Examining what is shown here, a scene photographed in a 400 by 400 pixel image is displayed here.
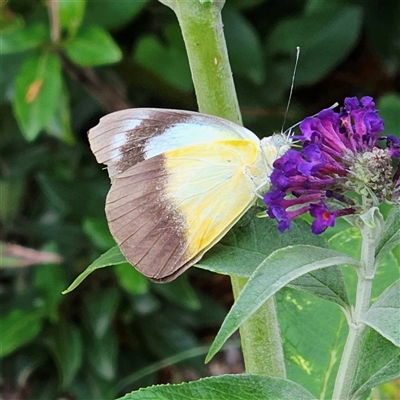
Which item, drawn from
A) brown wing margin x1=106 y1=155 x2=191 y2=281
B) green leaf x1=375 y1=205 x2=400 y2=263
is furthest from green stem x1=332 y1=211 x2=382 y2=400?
brown wing margin x1=106 y1=155 x2=191 y2=281

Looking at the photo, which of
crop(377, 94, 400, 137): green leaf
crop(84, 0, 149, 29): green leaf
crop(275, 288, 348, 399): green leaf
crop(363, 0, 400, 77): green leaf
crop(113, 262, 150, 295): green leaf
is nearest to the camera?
crop(275, 288, 348, 399): green leaf

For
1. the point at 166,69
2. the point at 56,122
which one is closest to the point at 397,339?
the point at 56,122

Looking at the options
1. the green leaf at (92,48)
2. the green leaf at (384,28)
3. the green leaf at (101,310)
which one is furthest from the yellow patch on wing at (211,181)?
the green leaf at (384,28)

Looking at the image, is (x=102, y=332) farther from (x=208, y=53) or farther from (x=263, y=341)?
(x=208, y=53)

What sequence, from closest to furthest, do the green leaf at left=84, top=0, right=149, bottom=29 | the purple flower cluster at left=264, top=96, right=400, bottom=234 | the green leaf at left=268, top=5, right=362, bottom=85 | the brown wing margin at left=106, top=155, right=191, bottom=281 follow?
the purple flower cluster at left=264, top=96, right=400, bottom=234, the brown wing margin at left=106, top=155, right=191, bottom=281, the green leaf at left=84, top=0, right=149, bottom=29, the green leaf at left=268, top=5, right=362, bottom=85

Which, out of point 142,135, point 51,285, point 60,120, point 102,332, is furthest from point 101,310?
point 142,135

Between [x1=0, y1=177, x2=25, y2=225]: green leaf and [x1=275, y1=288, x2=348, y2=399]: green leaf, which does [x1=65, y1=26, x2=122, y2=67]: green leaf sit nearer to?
[x1=0, y1=177, x2=25, y2=225]: green leaf
